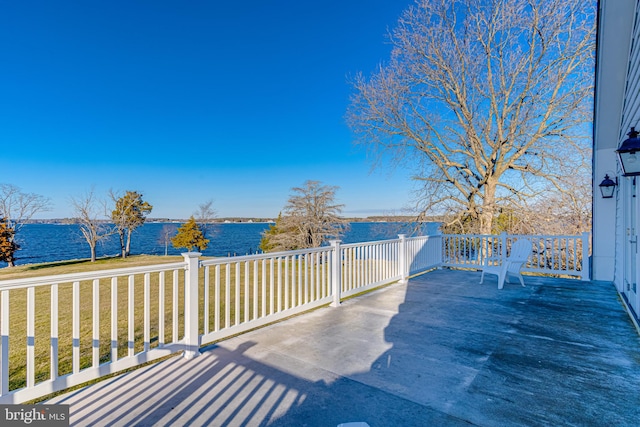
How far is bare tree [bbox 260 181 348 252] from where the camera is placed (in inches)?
735

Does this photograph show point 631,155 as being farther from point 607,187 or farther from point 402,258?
point 402,258

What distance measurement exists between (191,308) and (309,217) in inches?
632

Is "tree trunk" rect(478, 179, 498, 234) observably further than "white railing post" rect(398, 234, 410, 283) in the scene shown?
Yes

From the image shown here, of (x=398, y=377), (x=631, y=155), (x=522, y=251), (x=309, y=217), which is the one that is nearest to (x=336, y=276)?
(x=398, y=377)

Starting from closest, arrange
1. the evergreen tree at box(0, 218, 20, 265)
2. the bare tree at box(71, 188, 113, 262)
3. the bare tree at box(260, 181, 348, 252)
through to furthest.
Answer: the evergreen tree at box(0, 218, 20, 265) < the bare tree at box(71, 188, 113, 262) < the bare tree at box(260, 181, 348, 252)

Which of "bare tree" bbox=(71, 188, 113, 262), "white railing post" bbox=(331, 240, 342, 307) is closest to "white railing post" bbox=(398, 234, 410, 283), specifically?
"white railing post" bbox=(331, 240, 342, 307)

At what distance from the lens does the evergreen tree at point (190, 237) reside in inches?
915

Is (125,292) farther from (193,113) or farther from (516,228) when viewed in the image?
(516,228)

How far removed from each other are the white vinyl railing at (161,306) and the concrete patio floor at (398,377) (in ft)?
0.54

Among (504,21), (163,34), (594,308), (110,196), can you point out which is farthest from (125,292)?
(110,196)

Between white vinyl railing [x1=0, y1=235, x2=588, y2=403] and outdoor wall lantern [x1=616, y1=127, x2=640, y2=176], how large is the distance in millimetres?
3064

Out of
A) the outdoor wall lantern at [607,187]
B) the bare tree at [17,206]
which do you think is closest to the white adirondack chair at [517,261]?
the outdoor wall lantern at [607,187]

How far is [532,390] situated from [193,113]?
15290mm

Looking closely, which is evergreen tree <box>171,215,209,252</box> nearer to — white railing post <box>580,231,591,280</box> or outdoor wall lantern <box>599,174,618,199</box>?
white railing post <box>580,231,591,280</box>
